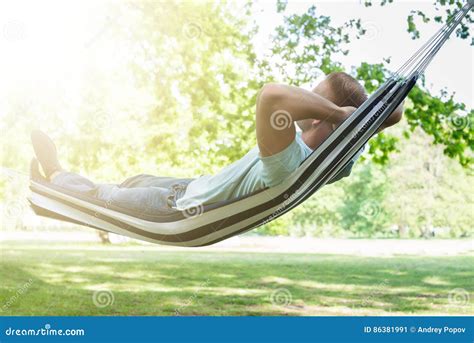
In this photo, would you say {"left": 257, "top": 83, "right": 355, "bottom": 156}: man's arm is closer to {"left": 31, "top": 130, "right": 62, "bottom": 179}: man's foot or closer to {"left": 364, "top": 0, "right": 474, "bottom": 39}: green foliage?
{"left": 31, "top": 130, "right": 62, "bottom": 179}: man's foot

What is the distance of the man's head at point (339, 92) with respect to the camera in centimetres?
185

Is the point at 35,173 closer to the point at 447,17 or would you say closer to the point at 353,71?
the point at 447,17

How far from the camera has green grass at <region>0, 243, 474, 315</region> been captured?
20.1 feet

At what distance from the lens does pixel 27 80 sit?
24.3ft

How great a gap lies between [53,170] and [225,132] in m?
3.90

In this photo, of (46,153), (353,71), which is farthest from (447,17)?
(46,153)

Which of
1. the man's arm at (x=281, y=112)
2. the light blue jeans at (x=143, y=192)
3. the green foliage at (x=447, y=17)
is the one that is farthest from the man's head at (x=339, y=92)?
the green foliage at (x=447, y=17)

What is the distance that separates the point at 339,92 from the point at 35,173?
1.21m

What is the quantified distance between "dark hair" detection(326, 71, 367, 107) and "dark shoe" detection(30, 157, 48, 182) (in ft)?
3.74

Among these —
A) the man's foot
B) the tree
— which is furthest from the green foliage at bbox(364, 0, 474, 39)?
the man's foot

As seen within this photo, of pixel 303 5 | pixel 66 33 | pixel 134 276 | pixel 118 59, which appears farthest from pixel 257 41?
pixel 134 276

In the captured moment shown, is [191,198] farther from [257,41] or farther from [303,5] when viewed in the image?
[303,5]

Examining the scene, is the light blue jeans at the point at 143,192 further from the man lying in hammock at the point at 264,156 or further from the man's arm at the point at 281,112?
Result: the man's arm at the point at 281,112

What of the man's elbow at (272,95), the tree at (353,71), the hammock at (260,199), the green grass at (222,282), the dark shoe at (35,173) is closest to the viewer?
the man's elbow at (272,95)
